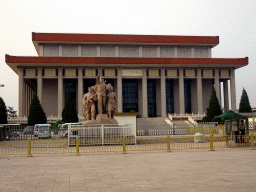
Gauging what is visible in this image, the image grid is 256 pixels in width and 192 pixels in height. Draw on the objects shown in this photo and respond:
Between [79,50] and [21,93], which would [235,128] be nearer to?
[21,93]

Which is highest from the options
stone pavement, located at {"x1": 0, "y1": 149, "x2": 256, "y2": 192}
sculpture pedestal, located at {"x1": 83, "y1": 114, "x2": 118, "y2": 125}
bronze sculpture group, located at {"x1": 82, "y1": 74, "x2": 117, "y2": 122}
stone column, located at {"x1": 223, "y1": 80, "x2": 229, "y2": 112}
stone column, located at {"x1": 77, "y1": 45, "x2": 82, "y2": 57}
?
stone column, located at {"x1": 77, "y1": 45, "x2": 82, "y2": 57}

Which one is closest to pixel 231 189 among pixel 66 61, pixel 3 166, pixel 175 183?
pixel 175 183

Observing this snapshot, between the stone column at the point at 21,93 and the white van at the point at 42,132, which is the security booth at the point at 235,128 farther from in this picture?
the stone column at the point at 21,93

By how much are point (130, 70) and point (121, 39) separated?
660 cm

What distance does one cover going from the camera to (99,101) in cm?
1852

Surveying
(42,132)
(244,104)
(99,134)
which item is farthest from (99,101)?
(244,104)

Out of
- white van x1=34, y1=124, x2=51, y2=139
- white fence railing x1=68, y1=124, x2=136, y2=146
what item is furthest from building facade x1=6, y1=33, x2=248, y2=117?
white fence railing x1=68, y1=124, x2=136, y2=146

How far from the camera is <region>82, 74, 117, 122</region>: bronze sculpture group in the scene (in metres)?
18.5

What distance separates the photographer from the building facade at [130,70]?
148 feet

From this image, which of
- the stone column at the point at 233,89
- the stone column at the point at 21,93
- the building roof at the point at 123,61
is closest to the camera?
the building roof at the point at 123,61

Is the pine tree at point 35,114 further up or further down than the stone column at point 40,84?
further down

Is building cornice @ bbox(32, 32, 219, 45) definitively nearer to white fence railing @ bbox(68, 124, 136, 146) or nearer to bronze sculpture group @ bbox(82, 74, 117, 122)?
bronze sculpture group @ bbox(82, 74, 117, 122)

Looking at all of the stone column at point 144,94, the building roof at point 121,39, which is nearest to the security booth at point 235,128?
the stone column at point 144,94

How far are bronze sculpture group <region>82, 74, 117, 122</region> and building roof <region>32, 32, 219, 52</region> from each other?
31.9m
